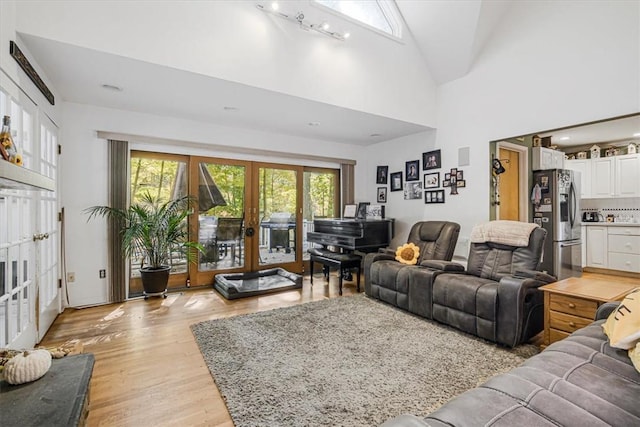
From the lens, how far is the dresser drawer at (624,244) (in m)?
4.77

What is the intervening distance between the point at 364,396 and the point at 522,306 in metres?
1.54

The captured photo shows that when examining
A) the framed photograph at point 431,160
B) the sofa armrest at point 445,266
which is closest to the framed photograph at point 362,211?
the framed photograph at point 431,160

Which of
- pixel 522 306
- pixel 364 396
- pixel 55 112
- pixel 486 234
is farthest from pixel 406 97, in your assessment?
pixel 55 112

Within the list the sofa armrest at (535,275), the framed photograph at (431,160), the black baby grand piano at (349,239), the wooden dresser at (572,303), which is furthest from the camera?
the framed photograph at (431,160)

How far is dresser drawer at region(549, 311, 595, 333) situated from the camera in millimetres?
2260

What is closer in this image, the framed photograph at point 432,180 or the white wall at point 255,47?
the white wall at point 255,47

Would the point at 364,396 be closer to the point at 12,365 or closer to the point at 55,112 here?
the point at 12,365

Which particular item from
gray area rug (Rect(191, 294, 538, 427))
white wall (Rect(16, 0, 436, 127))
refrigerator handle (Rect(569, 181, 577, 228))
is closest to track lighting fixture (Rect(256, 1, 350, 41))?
white wall (Rect(16, 0, 436, 127))

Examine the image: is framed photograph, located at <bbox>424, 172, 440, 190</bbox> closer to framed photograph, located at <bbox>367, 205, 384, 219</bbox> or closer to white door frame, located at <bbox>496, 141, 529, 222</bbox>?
framed photograph, located at <bbox>367, 205, 384, 219</bbox>

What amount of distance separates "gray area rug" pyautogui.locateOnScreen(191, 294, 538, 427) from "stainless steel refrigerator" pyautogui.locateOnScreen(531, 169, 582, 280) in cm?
263

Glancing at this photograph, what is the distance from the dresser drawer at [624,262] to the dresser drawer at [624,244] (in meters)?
0.07

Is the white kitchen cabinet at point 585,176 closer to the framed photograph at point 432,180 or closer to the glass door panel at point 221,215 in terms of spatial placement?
the framed photograph at point 432,180

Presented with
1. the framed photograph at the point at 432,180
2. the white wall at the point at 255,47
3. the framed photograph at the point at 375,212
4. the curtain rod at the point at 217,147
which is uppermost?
the white wall at the point at 255,47

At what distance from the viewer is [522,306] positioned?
2.49 metres
